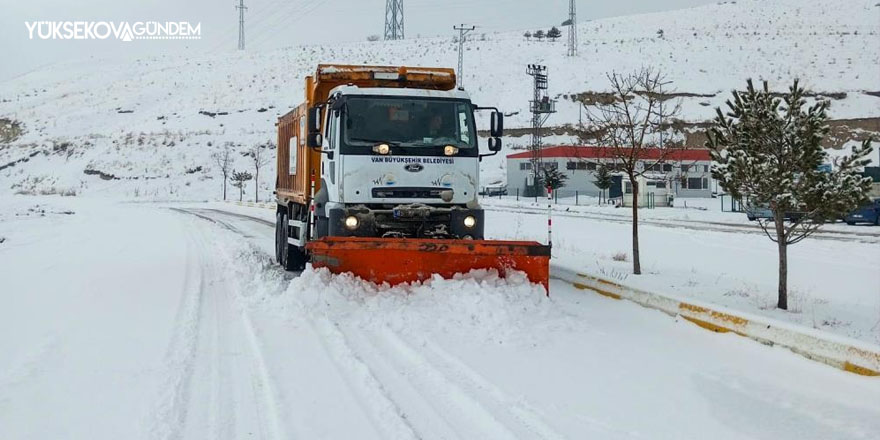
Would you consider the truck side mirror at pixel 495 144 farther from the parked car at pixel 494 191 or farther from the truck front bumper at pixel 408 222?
the parked car at pixel 494 191

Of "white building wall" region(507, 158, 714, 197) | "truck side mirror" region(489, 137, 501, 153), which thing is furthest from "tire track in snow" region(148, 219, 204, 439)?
"white building wall" region(507, 158, 714, 197)

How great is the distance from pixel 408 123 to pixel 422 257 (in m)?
2.15

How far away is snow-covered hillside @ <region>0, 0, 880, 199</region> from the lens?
228 ft

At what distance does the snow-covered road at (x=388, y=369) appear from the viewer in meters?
4.90

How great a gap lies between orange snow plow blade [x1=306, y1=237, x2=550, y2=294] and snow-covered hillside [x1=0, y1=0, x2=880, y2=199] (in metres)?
56.5

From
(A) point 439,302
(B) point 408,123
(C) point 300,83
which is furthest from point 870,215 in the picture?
A: (C) point 300,83

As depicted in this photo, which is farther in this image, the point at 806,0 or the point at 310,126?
the point at 806,0

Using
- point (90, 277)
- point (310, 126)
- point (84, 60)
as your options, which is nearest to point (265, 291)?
point (310, 126)

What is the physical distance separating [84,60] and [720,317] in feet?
512

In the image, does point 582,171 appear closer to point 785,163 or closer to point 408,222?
point 785,163

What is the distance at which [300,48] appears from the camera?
116562 mm

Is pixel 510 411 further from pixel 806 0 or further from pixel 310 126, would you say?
pixel 806 0

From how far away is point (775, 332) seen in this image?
718cm

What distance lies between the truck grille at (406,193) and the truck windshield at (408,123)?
593mm
